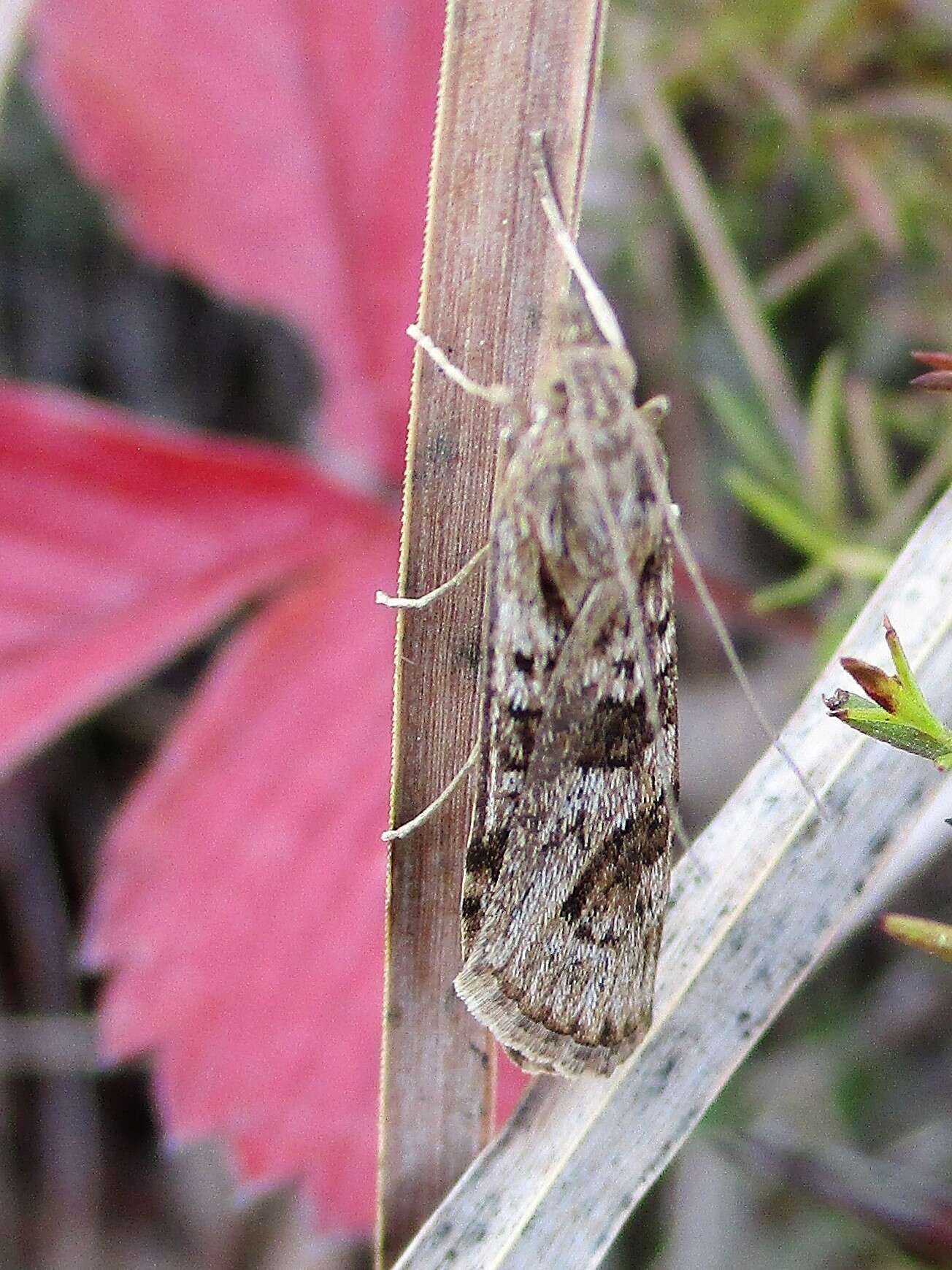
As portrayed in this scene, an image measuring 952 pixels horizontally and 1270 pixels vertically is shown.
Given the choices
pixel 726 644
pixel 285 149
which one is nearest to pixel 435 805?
pixel 726 644

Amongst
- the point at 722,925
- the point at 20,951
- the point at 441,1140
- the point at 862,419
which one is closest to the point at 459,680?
the point at 722,925

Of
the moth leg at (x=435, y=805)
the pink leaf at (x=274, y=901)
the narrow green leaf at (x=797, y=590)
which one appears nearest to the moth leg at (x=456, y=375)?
the moth leg at (x=435, y=805)

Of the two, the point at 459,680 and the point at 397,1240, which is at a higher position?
the point at 459,680

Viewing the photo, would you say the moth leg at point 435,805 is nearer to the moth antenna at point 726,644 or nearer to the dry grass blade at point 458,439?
the dry grass blade at point 458,439

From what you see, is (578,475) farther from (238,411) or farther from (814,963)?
→ (238,411)

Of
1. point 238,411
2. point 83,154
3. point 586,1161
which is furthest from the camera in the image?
point 238,411

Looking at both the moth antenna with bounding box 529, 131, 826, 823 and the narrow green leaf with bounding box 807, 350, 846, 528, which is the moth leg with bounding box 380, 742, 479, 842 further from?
the narrow green leaf with bounding box 807, 350, 846, 528

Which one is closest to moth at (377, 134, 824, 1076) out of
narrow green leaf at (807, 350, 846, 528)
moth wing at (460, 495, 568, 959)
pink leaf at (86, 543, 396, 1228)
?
moth wing at (460, 495, 568, 959)

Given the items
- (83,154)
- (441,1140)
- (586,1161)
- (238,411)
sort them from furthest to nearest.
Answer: (238,411)
(83,154)
(441,1140)
(586,1161)
